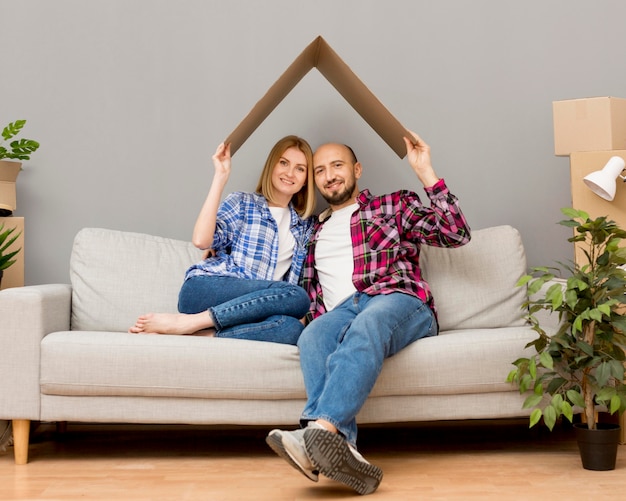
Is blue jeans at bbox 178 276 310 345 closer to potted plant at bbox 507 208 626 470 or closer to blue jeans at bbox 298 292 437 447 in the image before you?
blue jeans at bbox 298 292 437 447

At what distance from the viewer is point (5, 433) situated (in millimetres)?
2379

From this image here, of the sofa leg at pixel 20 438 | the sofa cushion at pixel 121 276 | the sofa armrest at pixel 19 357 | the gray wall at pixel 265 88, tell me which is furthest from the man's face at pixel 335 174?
the sofa leg at pixel 20 438

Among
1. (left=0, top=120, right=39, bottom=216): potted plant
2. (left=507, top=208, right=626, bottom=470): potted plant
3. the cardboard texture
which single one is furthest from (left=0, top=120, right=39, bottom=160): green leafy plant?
the cardboard texture

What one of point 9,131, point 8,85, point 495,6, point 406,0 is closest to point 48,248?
point 9,131

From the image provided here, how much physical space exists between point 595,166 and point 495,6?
2.98 feet

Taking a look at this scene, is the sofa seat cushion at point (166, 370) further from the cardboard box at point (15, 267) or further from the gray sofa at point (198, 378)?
the cardboard box at point (15, 267)

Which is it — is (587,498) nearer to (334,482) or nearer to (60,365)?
(334,482)

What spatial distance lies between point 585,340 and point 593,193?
666 mm

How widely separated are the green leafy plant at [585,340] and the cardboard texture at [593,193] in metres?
0.42

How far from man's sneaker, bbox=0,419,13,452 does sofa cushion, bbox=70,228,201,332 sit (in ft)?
1.40

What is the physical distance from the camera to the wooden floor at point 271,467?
1.95 meters

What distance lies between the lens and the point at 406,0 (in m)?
3.14

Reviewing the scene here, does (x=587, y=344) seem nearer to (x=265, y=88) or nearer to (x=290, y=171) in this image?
(x=290, y=171)

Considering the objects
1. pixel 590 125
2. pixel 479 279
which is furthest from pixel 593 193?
pixel 479 279
